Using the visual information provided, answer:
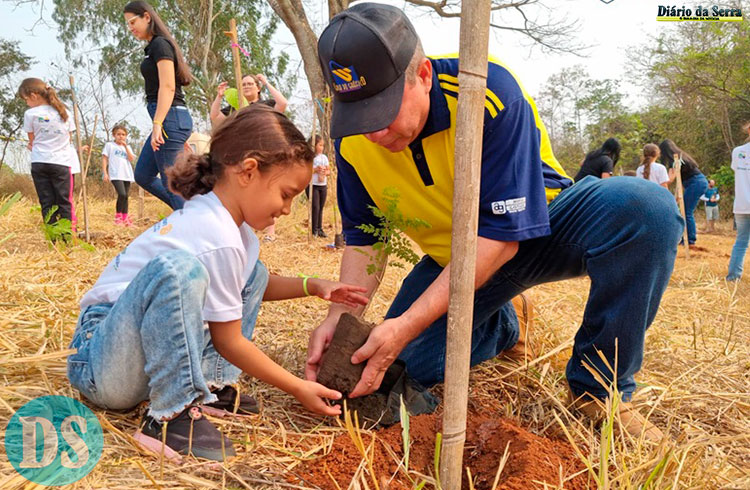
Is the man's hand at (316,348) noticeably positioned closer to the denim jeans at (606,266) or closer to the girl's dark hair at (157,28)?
the denim jeans at (606,266)

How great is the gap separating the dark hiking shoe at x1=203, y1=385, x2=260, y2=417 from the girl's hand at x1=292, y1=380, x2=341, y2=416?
12.6 inches

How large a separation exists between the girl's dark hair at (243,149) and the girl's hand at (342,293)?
1.56ft

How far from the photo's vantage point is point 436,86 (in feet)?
5.73

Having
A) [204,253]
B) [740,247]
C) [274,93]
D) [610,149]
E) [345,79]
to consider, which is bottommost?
[740,247]

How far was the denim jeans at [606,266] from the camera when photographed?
165cm

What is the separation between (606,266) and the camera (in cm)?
170

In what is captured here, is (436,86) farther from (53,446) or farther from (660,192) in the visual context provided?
(53,446)

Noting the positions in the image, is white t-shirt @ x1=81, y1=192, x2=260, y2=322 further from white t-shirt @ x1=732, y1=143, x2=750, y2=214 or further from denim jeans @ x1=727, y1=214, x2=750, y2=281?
white t-shirt @ x1=732, y1=143, x2=750, y2=214

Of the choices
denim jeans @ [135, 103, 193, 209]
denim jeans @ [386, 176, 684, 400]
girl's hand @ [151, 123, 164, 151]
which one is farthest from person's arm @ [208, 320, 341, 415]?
girl's hand @ [151, 123, 164, 151]

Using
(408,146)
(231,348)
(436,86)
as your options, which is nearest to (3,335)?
(231,348)

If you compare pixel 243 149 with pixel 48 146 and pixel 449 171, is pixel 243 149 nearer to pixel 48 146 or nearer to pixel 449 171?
pixel 449 171

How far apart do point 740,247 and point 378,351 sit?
5.57 metres

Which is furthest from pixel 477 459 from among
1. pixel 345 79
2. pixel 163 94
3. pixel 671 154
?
pixel 671 154

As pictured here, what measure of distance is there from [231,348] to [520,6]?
16139 millimetres
